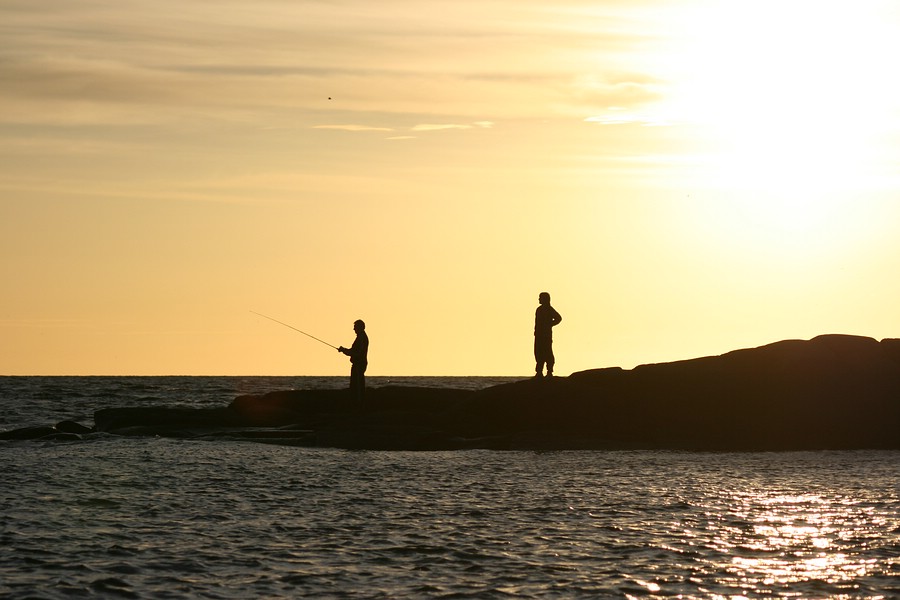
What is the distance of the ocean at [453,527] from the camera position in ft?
41.9

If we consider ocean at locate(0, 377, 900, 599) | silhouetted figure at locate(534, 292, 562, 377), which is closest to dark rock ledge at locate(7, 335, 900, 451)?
silhouetted figure at locate(534, 292, 562, 377)

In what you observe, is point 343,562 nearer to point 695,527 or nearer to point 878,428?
point 695,527

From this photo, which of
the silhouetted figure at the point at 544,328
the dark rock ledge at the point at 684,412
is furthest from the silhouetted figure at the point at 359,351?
the silhouetted figure at the point at 544,328

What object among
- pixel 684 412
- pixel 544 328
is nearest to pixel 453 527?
pixel 544 328

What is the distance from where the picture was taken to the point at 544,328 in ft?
97.3

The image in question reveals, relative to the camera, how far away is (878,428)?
29188mm

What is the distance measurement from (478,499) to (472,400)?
13243 millimetres

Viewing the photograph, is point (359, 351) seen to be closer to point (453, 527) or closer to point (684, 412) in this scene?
point (684, 412)

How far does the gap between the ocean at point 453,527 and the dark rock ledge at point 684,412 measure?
276cm

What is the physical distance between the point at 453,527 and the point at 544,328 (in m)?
13.6

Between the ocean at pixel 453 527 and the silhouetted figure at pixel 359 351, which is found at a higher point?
the silhouetted figure at pixel 359 351

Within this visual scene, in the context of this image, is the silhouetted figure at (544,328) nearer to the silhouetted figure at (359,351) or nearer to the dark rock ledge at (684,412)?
the dark rock ledge at (684,412)

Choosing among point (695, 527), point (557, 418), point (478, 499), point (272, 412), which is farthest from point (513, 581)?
point (272, 412)

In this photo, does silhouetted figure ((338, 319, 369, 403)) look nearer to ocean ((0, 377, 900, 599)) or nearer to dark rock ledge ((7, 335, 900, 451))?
dark rock ledge ((7, 335, 900, 451))
